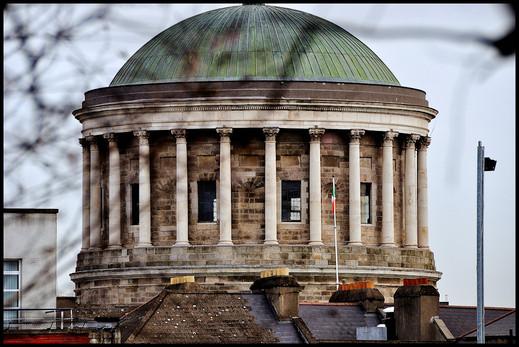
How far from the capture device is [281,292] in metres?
87.9

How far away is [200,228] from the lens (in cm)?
11850

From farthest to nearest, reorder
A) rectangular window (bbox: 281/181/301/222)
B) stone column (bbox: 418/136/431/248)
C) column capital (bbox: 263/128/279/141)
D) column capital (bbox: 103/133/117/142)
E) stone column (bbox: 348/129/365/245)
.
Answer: stone column (bbox: 418/136/431/248), rectangular window (bbox: 281/181/301/222), stone column (bbox: 348/129/365/245), column capital (bbox: 103/133/117/142), column capital (bbox: 263/128/279/141)

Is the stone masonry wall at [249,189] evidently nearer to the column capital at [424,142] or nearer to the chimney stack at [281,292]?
the column capital at [424,142]

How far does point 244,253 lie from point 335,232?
18.4 feet

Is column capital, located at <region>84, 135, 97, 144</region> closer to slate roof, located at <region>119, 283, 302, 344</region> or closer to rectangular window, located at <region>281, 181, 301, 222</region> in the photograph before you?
rectangular window, located at <region>281, 181, 301, 222</region>

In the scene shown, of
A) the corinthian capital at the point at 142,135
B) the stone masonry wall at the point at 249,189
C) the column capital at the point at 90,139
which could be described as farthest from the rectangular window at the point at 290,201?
the column capital at the point at 90,139

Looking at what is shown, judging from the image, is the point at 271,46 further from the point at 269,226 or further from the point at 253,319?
the point at 253,319

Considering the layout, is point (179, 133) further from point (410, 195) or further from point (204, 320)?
point (204, 320)

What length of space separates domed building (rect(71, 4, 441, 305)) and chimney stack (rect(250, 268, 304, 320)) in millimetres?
21979

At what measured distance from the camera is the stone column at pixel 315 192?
11700 cm

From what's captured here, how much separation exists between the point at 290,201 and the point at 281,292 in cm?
3175

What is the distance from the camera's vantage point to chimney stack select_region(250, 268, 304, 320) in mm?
85938

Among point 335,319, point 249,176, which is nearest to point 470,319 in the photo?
point 335,319

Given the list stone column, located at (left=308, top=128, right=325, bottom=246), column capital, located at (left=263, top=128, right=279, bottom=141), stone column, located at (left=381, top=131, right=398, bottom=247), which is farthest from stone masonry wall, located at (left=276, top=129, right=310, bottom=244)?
stone column, located at (left=381, top=131, right=398, bottom=247)
